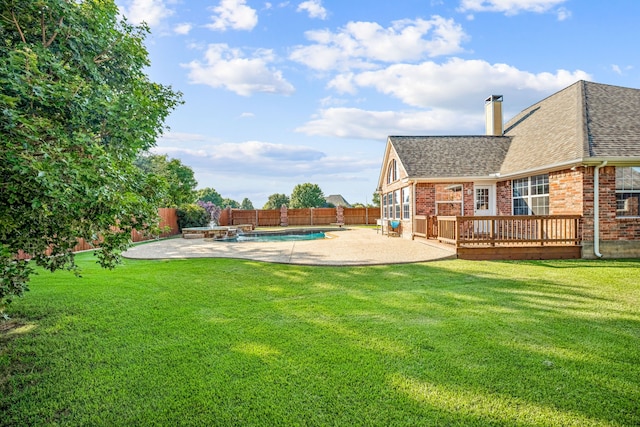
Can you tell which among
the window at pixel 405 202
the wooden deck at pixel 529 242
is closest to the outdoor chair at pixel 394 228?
the window at pixel 405 202

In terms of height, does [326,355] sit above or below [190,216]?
below

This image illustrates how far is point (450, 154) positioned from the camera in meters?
16.6

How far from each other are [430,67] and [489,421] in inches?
598

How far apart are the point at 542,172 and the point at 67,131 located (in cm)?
1363

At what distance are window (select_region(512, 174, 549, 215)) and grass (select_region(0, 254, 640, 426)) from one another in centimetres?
593

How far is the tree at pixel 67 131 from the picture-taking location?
2459 mm

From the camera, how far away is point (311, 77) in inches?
587

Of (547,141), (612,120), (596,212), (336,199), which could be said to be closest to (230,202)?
(336,199)

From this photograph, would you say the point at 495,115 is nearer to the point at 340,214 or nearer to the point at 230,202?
the point at 340,214

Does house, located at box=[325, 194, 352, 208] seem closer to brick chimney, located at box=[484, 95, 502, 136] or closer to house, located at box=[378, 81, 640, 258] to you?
house, located at box=[378, 81, 640, 258]

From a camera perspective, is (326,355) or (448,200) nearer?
(326,355)

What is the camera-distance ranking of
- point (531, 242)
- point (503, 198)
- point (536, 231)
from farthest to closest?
point (503, 198) → point (536, 231) → point (531, 242)

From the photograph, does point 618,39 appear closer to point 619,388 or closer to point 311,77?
point 311,77

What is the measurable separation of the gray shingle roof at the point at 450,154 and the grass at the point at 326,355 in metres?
9.23
